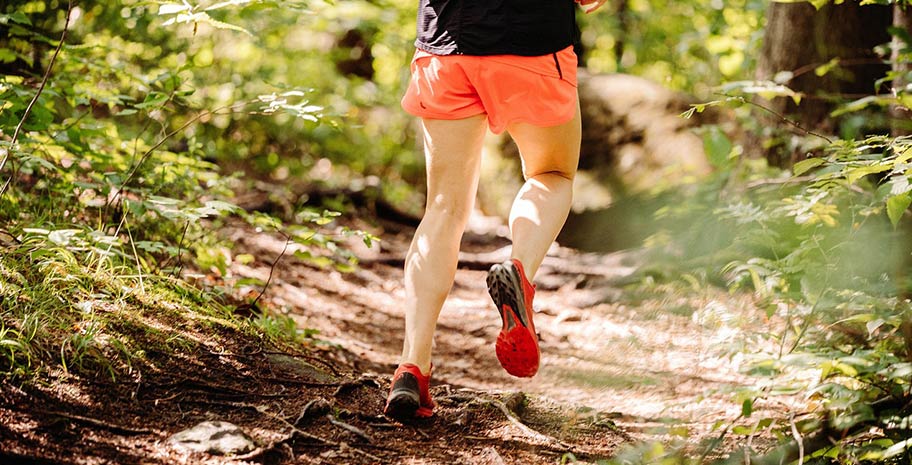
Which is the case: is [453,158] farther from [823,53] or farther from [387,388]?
[823,53]

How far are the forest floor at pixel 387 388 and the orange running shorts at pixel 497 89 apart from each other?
2.98 ft

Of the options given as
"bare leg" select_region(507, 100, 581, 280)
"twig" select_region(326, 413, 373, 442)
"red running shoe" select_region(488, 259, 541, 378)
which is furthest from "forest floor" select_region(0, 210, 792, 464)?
"bare leg" select_region(507, 100, 581, 280)

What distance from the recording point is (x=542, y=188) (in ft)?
8.02

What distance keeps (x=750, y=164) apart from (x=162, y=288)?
3617mm

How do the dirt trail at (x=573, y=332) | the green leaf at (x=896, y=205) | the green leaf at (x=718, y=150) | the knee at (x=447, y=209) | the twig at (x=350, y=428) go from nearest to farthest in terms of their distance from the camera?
the green leaf at (x=896, y=205), the twig at (x=350, y=428), the knee at (x=447, y=209), the dirt trail at (x=573, y=332), the green leaf at (x=718, y=150)

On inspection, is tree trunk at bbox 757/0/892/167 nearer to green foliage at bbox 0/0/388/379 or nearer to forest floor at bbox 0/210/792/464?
forest floor at bbox 0/210/792/464

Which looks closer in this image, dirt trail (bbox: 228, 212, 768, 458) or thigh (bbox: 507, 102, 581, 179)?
thigh (bbox: 507, 102, 581, 179)

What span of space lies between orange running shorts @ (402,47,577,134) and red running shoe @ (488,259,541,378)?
44 centimetres

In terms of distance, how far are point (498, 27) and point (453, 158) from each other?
0.41m

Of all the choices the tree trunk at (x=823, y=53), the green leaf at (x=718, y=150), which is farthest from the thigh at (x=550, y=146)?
the tree trunk at (x=823, y=53)

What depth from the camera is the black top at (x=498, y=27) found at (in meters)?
2.22

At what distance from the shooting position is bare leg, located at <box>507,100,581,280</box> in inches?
92.9

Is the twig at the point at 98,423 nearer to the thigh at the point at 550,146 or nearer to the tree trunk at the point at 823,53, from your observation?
the thigh at the point at 550,146

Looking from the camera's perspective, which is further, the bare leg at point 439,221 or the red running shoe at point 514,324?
the bare leg at point 439,221
